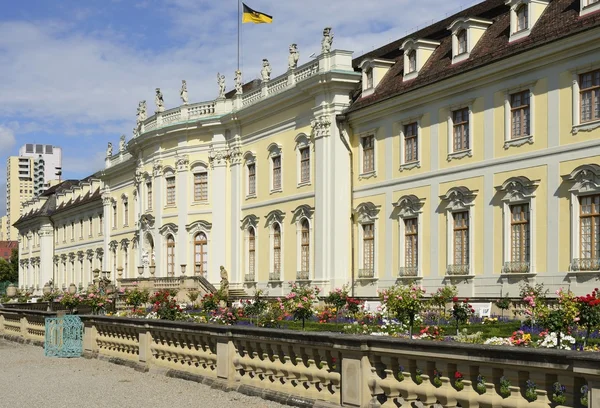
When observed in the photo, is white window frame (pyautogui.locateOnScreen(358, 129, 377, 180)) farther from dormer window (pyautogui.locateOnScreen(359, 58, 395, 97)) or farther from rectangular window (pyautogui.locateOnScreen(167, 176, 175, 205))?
rectangular window (pyautogui.locateOnScreen(167, 176, 175, 205))

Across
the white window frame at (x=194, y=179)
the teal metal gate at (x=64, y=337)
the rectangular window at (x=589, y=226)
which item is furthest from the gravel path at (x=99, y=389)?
the white window frame at (x=194, y=179)

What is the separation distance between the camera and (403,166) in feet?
103

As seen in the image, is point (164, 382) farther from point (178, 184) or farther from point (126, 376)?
point (178, 184)

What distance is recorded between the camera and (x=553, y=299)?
23.8 meters

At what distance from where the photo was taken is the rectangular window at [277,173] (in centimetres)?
3950

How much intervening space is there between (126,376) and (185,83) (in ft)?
110

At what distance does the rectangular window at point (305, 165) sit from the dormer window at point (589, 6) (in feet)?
50.4

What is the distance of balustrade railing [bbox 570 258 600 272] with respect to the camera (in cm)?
2311

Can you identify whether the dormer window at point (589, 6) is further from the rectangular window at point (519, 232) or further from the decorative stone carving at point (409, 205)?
the decorative stone carving at point (409, 205)

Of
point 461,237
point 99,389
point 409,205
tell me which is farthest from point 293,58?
point 99,389

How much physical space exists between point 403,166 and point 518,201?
6164mm

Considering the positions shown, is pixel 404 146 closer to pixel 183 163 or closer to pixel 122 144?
pixel 183 163

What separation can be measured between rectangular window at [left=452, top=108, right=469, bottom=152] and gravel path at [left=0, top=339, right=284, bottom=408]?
48.0 feet

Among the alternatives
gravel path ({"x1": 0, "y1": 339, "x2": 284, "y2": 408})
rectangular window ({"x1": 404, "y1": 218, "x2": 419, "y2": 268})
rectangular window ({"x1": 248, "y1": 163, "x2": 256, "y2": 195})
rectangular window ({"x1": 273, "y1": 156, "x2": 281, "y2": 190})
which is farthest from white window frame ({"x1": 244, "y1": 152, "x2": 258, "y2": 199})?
gravel path ({"x1": 0, "y1": 339, "x2": 284, "y2": 408})
